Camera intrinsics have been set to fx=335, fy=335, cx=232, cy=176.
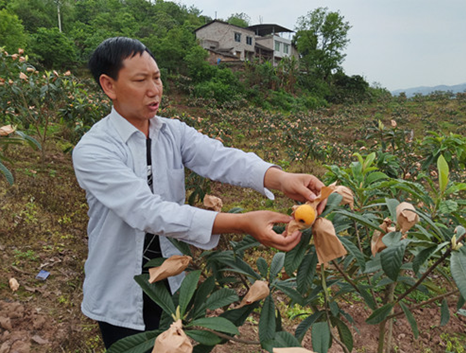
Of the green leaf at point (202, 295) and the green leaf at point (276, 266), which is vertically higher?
the green leaf at point (202, 295)

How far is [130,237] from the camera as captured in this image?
40.8 inches

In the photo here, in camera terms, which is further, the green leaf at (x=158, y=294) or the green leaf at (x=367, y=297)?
the green leaf at (x=367, y=297)

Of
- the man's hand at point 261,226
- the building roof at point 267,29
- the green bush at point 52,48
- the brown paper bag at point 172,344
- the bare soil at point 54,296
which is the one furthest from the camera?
the building roof at point 267,29

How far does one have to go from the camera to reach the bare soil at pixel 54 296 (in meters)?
1.75

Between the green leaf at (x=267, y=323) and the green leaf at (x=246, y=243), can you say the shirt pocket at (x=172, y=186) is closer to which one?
the green leaf at (x=246, y=243)

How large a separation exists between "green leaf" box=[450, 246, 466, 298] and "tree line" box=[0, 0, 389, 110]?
44.2 feet

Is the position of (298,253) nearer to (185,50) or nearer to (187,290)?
(187,290)

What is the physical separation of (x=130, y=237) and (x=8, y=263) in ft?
5.56

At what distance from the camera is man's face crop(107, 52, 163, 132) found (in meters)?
1.00

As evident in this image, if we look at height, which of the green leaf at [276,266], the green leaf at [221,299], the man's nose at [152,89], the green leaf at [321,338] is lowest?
the green leaf at [321,338]

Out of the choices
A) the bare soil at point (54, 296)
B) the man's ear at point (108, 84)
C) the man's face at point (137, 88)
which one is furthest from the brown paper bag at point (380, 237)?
the man's ear at point (108, 84)

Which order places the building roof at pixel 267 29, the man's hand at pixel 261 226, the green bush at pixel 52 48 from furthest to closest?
the building roof at pixel 267 29, the green bush at pixel 52 48, the man's hand at pixel 261 226

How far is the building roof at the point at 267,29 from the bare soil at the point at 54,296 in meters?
27.3

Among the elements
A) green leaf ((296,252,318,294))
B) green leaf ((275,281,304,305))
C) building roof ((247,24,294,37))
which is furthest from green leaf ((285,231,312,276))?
building roof ((247,24,294,37))
